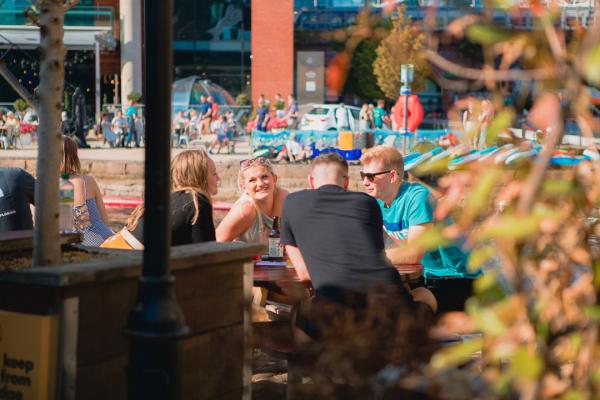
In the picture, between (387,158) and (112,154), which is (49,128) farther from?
(112,154)

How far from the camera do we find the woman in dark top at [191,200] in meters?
5.53

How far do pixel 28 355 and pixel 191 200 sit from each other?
215cm

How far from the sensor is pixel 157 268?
3.31m

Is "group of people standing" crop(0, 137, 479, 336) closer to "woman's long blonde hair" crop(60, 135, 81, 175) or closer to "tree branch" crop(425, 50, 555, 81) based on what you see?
"woman's long blonde hair" crop(60, 135, 81, 175)

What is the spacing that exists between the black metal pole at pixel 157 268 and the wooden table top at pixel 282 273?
1.85m

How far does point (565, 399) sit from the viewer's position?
6.99 feet

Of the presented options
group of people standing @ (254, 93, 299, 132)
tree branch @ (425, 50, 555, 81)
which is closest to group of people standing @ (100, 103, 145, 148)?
group of people standing @ (254, 93, 299, 132)

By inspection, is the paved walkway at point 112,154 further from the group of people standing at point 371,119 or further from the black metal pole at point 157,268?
the black metal pole at point 157,268

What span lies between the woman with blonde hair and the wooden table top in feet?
4.55

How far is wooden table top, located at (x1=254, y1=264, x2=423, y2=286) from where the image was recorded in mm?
5207

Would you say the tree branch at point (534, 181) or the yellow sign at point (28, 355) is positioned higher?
the tree branch at point (534, 181)

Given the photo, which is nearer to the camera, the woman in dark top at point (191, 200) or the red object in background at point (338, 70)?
the red object in background at point (338, 70)

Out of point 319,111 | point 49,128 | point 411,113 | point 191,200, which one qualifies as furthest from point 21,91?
point 319,111

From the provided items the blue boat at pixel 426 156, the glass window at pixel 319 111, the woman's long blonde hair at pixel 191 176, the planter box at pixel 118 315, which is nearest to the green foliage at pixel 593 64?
the blue boat at pixel 426 156
